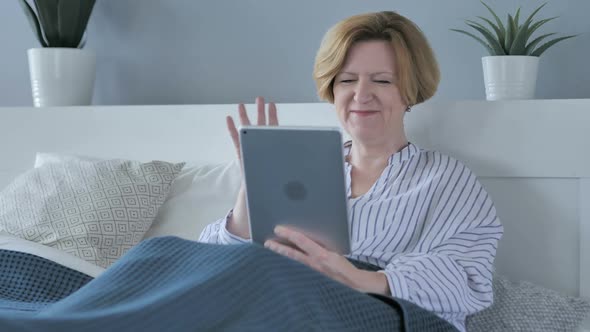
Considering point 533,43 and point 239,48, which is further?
point 239,48

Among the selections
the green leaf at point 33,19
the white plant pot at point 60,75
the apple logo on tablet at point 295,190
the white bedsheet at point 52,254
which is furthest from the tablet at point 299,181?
the green leaf at point 33,19

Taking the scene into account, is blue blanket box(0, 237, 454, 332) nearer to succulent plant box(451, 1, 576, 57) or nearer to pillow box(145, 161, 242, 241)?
pillow box(145, 161, 242, 241)

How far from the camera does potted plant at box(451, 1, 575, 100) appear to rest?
2234mm

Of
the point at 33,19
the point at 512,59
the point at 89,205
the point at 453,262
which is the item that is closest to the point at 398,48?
the point at 512,59

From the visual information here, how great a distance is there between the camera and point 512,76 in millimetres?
2234

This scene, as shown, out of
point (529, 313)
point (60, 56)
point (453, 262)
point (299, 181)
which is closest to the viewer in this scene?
point (299, 181)

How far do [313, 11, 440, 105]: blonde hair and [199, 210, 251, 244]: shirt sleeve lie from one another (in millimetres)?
388

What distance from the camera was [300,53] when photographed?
8.83 feet

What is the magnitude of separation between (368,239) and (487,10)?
81cm

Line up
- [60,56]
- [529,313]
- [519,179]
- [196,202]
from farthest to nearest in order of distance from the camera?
[60,56] < [196,202] < [519,179] < [529,313]

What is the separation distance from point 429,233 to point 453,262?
0.34 ft

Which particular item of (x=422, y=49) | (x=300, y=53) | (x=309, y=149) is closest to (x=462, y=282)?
(x=309, y=149)

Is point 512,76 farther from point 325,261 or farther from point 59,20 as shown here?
point 59,20

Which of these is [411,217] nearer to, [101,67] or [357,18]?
[357,18]
